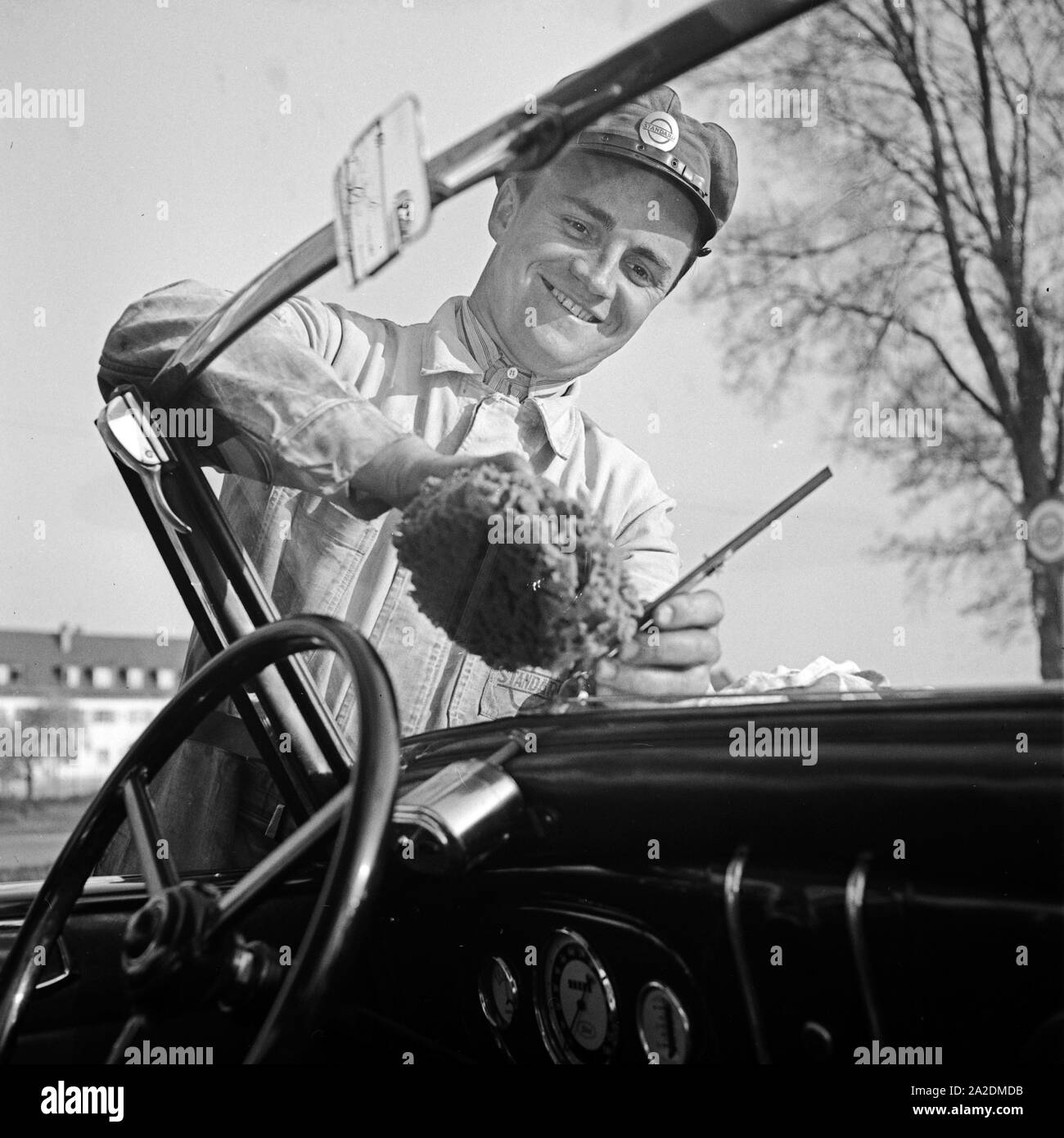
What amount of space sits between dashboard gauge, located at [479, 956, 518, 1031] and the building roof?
2.51ft

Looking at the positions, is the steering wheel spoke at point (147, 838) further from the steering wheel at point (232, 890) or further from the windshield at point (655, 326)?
the windshield at point (655, 326)

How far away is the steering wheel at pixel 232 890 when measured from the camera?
1001mm

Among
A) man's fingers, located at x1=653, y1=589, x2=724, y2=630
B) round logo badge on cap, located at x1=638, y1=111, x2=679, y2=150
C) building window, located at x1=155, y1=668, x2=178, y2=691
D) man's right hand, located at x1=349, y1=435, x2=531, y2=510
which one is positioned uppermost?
round logo badge on cap, located at x1=638, y1=111, x2=679, y2=150

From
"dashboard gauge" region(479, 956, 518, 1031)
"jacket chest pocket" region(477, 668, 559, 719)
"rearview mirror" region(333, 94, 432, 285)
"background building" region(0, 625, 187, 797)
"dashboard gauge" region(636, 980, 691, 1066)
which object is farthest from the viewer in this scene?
"background building" region(0, 625, 187, 797)

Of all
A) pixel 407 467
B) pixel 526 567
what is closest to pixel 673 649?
pixel 526 567

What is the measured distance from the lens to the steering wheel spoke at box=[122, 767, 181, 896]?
127 centimetres

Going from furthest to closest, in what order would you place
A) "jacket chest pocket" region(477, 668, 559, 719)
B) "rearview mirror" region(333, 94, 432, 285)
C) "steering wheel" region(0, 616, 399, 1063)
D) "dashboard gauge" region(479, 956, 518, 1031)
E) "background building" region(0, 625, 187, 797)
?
"background building" region(0, 625, 187, 797) < "jacket chest pocket" region(477, 668, 559, 719) < "rearview mirror" region(333, 94, 432, 285) < "dashboard gauge" region(479, 956, 518, 1031) < "steering wheel" region(0, 616, 399, 1063)

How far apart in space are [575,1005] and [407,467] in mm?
774

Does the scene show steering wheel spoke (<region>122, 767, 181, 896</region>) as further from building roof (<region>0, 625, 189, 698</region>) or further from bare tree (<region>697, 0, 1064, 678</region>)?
bare tree (<region>697, 0, 1064, 678</region>)

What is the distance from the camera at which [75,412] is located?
1962mm

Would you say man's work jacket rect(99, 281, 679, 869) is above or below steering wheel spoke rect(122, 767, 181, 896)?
above

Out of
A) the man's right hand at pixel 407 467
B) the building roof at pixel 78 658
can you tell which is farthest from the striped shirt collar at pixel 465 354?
the building roof at pixel 78 658

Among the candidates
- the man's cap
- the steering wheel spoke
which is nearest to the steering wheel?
the steering wheel spoke
